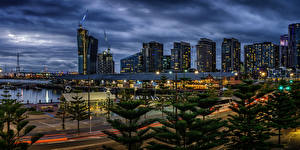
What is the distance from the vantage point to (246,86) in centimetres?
1875

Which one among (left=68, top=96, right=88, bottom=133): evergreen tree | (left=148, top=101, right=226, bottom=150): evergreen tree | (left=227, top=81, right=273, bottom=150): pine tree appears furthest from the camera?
(left=68, top=96, right=88, bottom=133): evergreen tree

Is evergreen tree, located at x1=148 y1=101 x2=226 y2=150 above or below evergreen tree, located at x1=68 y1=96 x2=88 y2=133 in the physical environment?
above

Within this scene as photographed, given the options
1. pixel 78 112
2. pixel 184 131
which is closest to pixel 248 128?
pixel 184 131

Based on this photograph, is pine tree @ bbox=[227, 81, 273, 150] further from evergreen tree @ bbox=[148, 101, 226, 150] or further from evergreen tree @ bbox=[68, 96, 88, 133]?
evergreen tree @ bbox=[68, 96, 88, 133]

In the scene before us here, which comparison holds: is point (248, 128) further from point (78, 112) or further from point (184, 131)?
point (78, 112)

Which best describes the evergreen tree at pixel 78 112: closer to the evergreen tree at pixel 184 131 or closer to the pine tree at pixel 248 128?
the evergreen tree at pixel 184 131

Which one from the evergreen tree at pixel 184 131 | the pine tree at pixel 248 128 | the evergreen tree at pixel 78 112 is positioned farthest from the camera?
the evergreen tree at pixel 78 112

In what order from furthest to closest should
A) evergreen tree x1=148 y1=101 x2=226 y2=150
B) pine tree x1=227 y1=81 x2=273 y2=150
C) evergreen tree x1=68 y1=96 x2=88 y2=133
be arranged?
evergreen tree x1=68 y1=96 x2=88 y2=133 → pine tree x1=227 y1=81 x2=273 y2=150 → evergreen tree x1=148 y1=101 x2=226 y2=150

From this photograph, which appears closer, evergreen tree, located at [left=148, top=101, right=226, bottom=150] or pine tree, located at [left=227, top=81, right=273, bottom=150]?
evergreen tree, located at [left=148, top=101, right=226, bottom=150]

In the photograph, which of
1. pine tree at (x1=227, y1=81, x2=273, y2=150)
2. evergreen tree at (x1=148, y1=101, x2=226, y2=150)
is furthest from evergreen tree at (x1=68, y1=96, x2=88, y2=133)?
pine tree at (x1=227, y1=81, x2=273, y2=150)

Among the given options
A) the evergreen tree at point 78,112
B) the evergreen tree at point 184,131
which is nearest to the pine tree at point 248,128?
the evergreen tree at point 184,131

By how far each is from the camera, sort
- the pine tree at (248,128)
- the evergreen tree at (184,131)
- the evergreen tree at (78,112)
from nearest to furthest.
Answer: the evergreen tree at (184,131)
the pine tree at (248,128)
the evergreen tree at (78,112)

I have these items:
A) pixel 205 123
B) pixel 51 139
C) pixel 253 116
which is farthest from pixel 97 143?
pixel 253 116

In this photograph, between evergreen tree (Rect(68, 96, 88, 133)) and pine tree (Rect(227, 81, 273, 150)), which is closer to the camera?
pine tree (Rect(227, 81, 273, 150))
